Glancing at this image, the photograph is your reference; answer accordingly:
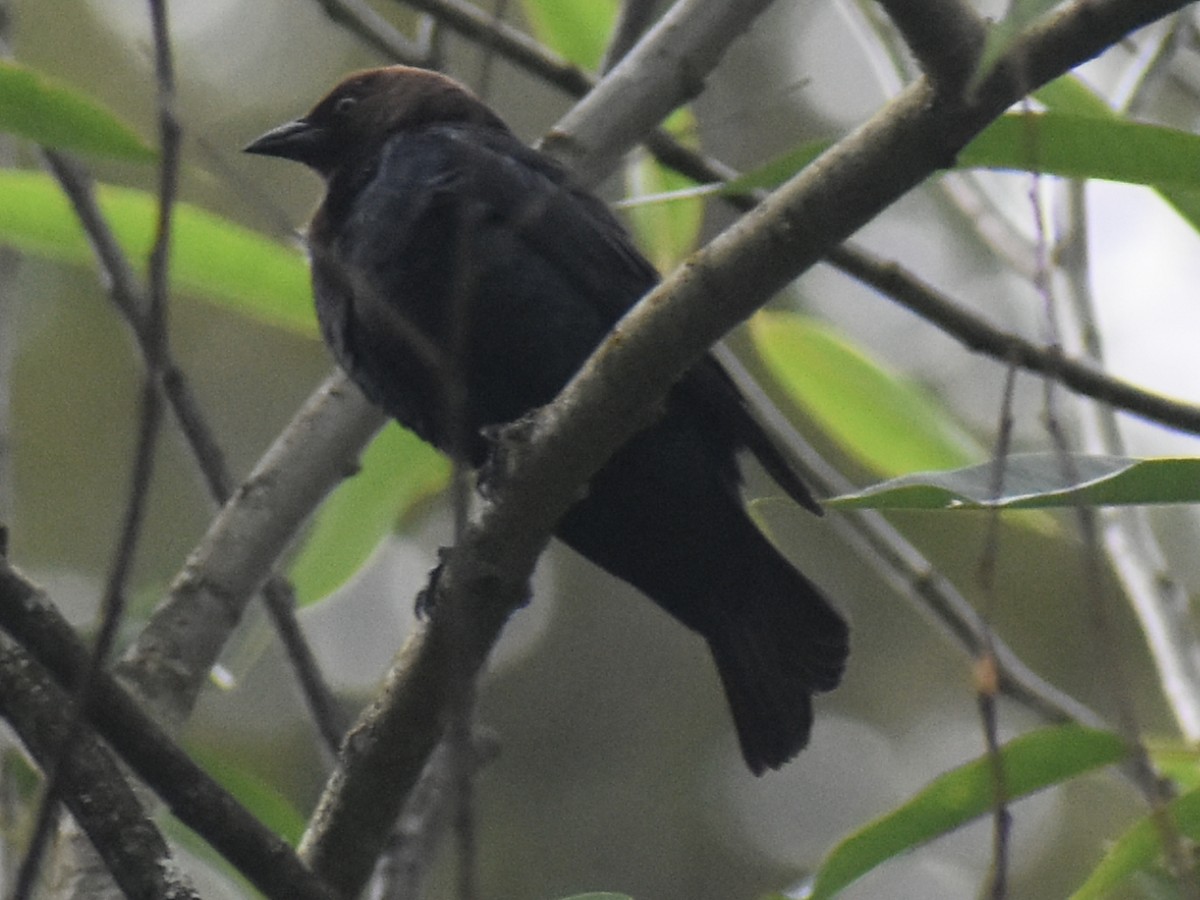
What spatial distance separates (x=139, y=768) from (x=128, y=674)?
34.8 inches

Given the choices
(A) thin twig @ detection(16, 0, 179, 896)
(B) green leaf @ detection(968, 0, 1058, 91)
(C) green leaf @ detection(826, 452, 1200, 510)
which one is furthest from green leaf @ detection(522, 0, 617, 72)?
(A) thin twig @ detection(16, 0, 179, 896)

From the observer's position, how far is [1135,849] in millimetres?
2355

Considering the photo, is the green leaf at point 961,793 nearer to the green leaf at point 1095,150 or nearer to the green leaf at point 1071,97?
the green leaf at point 1095,150

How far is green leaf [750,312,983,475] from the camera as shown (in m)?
3.75

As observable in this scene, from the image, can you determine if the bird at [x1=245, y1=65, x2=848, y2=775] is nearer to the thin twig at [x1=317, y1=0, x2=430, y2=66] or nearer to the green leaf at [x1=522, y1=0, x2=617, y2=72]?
the thin twig at [x1=317, y1=0, x2=430, y2=66]

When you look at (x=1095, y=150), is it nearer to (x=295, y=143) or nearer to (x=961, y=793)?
(x=961, y=793)

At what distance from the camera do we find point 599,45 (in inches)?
157

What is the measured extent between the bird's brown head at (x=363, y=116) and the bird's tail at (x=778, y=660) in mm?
1352

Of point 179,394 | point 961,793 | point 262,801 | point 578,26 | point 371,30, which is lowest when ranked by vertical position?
point 961,793

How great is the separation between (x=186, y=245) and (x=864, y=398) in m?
1.48

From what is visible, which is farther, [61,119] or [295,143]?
[295,143]

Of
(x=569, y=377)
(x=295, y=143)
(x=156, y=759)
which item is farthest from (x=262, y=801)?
(x=295, y=143)

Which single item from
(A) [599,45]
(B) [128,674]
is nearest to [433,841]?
(B) [128,674]

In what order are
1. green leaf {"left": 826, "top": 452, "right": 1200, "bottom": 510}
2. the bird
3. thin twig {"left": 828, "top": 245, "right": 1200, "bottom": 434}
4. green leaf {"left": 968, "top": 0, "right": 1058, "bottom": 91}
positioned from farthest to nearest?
the bird, thin twig {"left": 828, "top": 245, "right": 1200, "bottom": 434}, green leaf {"left": 826, "top": 452, "right": 1200, "bottom": 510}, green leaf {"left": 968, "top": 0, "right": 1058, "bottom": 91}
